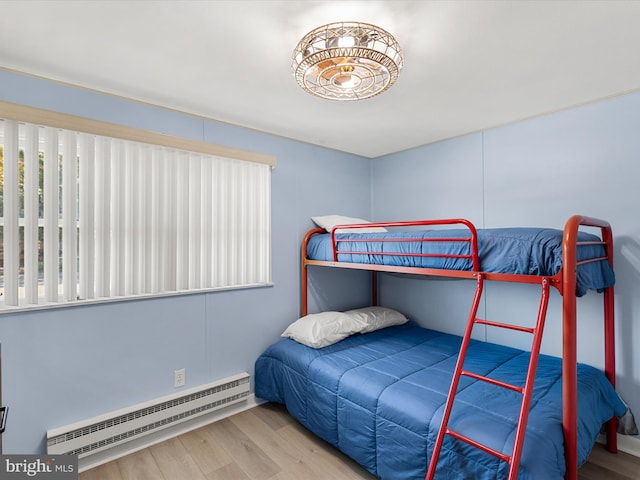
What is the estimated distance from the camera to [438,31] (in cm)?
156

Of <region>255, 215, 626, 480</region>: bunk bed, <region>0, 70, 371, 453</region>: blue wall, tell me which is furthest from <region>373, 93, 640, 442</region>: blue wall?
<region>0, 70, 371, 453</region>: blue wall

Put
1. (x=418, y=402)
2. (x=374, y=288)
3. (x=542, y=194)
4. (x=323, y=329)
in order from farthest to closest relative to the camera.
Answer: (x=374, y=288)
(x=323, y=329)
(x=542, y=194)
(x=418, y=402)

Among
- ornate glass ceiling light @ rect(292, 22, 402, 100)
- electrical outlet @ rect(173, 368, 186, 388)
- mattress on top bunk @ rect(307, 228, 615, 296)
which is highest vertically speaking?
ornate glass ceiling light @ rect(292, 22, 402, 100)

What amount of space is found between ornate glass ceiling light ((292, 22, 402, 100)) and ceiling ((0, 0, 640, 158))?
0.22ft

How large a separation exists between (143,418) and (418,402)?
1813 mm

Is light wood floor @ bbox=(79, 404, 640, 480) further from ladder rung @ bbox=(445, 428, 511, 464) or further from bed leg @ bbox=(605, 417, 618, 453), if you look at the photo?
ladder rung @ bbox=(445, 428, 511, 464)

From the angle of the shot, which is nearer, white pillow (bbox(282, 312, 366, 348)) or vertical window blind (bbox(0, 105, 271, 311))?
vertical window blind (bbox(0, 105, 271, 311))

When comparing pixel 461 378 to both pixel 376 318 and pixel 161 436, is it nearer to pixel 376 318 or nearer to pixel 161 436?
pixel 376 318

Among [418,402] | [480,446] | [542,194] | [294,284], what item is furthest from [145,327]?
[542,194]

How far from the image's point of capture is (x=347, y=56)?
56.7 inches

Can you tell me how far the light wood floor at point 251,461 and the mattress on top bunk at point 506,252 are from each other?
45.4 inches

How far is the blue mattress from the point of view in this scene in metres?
1.52

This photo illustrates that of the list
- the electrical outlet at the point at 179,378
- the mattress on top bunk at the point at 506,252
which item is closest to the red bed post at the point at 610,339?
the mattress on top bunk at the point at 506,252

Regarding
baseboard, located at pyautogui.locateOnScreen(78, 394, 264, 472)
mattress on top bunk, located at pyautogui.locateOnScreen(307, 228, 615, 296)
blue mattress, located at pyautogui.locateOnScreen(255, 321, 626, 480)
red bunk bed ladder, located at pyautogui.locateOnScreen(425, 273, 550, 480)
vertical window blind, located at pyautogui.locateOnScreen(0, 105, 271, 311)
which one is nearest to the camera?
red bunk bed ladder, located at pyautogui.locateOnScreen(425, 273, 550, 480)
